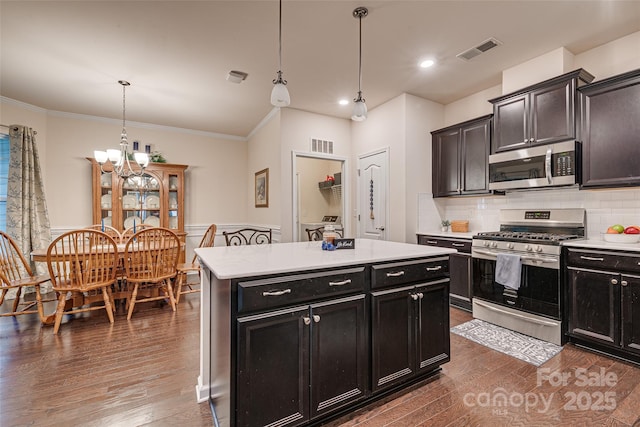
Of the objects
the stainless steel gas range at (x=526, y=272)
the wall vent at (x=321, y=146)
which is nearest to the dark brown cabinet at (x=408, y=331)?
the stainless steel gas range at (x=526, y=272)

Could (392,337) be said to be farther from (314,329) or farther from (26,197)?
(26,197)

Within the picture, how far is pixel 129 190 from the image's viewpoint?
509cm

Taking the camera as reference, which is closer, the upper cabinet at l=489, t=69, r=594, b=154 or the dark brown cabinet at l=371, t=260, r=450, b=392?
the dark brown cabinet at l=371, t=260, r=450, b=392

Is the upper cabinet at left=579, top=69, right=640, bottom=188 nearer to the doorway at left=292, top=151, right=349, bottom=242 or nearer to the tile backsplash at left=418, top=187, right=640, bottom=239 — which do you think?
the tile backsplash at left=418, top=187, right=640, bottom=239

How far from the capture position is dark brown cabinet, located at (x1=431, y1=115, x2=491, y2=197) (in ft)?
11.9

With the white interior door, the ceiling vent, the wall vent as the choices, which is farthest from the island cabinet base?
the wall vent

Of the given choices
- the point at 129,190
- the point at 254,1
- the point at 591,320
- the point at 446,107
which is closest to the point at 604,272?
the point at 591,320

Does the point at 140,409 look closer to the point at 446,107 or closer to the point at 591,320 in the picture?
the point at 591,320

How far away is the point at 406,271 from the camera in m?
1.93

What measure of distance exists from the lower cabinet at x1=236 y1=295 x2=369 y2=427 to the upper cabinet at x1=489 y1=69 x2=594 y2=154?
267 cm

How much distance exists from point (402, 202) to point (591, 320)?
7.30 feet

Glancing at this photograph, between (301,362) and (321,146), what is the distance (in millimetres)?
3743

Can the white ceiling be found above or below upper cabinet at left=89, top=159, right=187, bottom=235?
above

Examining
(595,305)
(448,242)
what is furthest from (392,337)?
(448,242)
